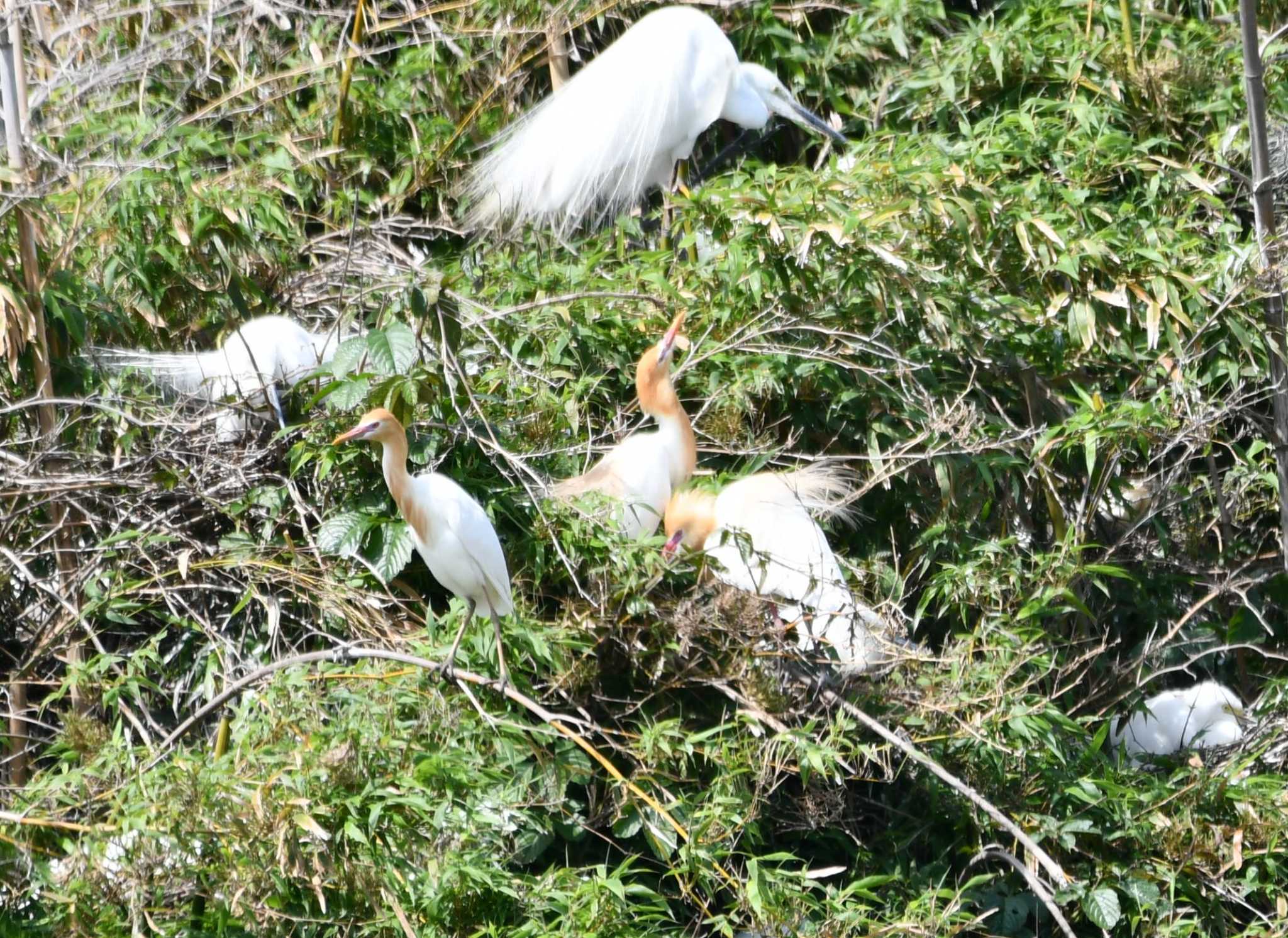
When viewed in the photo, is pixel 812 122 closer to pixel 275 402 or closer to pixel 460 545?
pixel 275 402

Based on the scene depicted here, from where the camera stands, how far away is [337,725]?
255 cm

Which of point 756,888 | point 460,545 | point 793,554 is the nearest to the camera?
point 756,888

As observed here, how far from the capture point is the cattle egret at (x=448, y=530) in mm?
2805

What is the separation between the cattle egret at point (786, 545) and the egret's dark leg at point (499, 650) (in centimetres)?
38

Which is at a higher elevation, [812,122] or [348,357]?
[348,357]

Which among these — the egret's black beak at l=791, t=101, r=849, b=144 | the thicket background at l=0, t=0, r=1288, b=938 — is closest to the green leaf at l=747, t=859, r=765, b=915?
the thicket background at l=0, t=0, r=1288, b=938

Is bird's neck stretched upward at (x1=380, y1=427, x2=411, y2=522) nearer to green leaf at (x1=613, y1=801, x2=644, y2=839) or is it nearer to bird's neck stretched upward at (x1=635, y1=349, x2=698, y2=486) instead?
green leaf at (x1=613, y1=801, x2=644, y2=839)

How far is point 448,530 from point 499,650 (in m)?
0.25

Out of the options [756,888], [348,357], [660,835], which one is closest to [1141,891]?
[756,888]

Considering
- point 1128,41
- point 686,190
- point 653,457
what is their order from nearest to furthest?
point 653,457 → point 686,190 → point 1128,41

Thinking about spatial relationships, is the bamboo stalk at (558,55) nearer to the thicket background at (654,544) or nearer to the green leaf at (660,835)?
the thicket background at (654,544)

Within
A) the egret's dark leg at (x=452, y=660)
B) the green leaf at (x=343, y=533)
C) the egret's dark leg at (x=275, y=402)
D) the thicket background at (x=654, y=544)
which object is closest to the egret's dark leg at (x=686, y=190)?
the thicket background at (x=654, y=544)

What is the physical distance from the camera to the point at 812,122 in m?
4.71

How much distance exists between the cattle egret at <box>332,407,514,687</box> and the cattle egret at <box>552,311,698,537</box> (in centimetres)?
53
